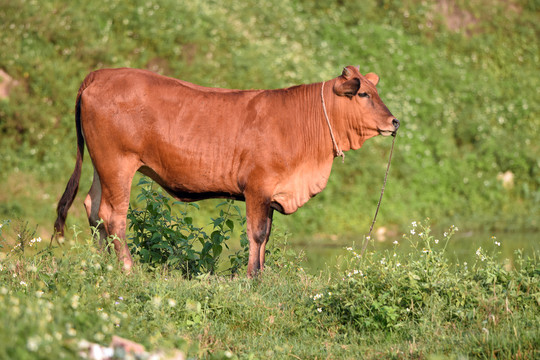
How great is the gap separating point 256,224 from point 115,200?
1.26 meters

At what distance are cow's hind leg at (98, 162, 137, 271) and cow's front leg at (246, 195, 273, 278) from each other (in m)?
1.09

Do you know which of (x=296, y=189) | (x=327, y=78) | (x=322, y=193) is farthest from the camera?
(x=327, y=78)

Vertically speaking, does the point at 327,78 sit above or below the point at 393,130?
below

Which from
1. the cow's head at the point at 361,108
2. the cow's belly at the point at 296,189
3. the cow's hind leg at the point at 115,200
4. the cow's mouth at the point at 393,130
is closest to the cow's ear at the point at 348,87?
the cow's head at the point at 361,108

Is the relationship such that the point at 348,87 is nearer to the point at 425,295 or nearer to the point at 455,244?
the point at 425,295

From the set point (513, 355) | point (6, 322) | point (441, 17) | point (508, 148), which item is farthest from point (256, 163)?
point (441, 17)

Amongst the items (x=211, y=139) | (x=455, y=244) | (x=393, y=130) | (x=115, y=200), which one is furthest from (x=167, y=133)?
(x=455, y=244)

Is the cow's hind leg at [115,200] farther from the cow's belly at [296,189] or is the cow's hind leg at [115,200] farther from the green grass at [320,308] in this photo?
the cow's belly at [296,189]

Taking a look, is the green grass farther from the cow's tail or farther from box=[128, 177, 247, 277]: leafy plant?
box=[128, 177, 247, 277]: leafy plant

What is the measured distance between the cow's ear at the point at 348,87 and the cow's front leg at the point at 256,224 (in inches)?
47.8

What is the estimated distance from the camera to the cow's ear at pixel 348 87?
21.3 ft

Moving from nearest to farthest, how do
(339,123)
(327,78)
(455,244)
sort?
1. (339,123)
2. (455,244)
3. (327,78)

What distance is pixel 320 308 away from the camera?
18.0 feet

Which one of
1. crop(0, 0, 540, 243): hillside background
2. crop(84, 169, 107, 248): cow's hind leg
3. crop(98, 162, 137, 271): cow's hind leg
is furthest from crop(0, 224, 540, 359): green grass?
crop(0, 0, 540, 243): hillside background
